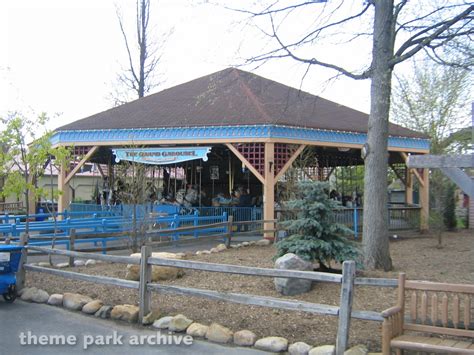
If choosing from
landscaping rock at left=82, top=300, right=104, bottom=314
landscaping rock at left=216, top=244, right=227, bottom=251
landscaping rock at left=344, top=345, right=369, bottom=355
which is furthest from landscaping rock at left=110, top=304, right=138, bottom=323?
landscaping rock at left=216, top=244, right=227, bottom=251

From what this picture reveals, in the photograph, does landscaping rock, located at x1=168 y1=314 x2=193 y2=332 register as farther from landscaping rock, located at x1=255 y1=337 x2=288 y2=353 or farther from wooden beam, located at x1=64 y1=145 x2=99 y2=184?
wooden beam, located at x1=64 y1=145 x2=99 y2=184

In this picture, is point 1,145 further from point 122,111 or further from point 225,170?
point 225,170

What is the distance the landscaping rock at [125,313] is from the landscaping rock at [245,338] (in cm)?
178

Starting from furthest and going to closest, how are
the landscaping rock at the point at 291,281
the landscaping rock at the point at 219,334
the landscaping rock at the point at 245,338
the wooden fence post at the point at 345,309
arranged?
the landscaping rock at the point at 291,281 < the landscaping rock at the point at 219,334 < the landscaping rock at the point at 245,338 < the wooden fence post at the point at 345,309

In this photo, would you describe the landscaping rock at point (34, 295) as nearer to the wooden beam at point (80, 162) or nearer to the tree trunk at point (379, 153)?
the tree trunk at point (379, 153)

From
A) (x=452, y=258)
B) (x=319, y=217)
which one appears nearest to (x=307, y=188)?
(x=319, y=217)

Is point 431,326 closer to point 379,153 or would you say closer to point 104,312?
point 104,312

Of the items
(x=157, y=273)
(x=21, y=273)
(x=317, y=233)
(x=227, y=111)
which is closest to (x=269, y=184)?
(x=227, y=111)

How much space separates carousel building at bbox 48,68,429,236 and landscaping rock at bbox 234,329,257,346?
8476 mm

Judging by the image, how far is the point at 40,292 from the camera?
9195 millimetres

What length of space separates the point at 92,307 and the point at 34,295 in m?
1.52

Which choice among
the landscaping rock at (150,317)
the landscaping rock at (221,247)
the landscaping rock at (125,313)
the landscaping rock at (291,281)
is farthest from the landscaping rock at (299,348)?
the landscaping rock at (221,247)

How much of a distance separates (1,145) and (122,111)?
1081 centimetres

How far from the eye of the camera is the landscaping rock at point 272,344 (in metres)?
6.45
